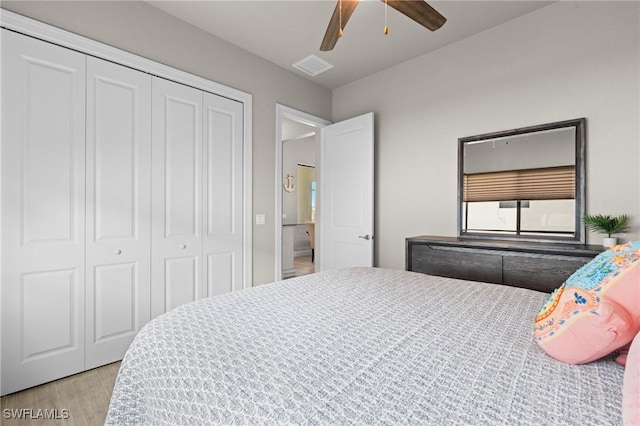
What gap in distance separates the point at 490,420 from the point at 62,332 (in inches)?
102

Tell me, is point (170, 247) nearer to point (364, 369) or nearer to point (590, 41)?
point (364, 369)

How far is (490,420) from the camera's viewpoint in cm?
60

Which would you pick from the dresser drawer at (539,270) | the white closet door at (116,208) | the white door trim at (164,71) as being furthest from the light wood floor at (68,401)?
the dresser drawer at (539,270)

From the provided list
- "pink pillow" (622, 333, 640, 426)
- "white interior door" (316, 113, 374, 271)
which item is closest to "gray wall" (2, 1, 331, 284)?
"white interior door" (316, 113, 374, 271)

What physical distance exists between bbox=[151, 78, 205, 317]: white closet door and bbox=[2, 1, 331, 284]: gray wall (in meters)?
0.31

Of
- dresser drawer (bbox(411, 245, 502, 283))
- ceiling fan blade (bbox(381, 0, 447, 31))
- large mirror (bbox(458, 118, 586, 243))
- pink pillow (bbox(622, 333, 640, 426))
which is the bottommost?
dresser drawer (bbox(411, 245, 502, 283))

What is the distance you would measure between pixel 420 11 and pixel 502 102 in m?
1.40

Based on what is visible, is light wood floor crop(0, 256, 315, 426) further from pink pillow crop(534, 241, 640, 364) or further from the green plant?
the green plant

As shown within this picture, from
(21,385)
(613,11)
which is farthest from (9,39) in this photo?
(613,11)

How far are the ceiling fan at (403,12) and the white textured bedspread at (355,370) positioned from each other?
158 cm

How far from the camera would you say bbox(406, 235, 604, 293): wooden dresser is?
2.08 metres

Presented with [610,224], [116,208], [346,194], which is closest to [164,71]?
[116,208]

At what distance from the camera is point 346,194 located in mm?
3660

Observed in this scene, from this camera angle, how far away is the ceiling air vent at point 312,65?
3.28 metres
